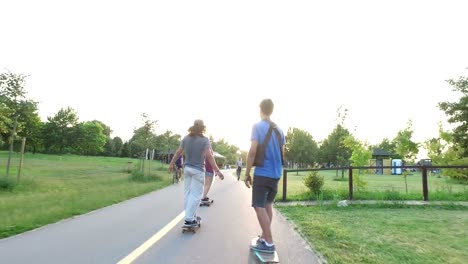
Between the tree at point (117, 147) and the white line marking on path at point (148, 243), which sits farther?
the tree at point (117, 147)

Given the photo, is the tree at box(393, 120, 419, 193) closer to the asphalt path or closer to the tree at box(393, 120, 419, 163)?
the tree at box(393, 120, 419, 163)

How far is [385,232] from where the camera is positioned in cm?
674

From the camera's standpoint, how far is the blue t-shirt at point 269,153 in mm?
5102

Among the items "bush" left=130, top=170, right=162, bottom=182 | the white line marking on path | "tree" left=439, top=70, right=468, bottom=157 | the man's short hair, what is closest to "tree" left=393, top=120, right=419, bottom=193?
the white line marking on path

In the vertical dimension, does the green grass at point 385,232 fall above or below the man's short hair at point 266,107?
below

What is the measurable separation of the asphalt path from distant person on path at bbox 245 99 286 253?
13.0 inches

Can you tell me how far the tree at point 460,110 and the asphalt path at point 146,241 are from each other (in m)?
42.6

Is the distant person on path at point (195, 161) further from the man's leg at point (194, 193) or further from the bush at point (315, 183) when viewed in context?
the bush at point (315, 183)

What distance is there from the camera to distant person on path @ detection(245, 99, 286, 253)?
505 centimetres

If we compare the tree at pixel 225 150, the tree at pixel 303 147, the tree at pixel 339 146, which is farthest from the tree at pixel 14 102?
the tree at pixel 225 150

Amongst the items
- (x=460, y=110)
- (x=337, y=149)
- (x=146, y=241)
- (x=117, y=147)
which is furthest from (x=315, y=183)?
(x=117, y=147)

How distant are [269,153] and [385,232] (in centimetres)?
300

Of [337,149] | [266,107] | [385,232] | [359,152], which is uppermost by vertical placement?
[337,149]

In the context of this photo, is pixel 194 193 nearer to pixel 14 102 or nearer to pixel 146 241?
pixel 146 241
